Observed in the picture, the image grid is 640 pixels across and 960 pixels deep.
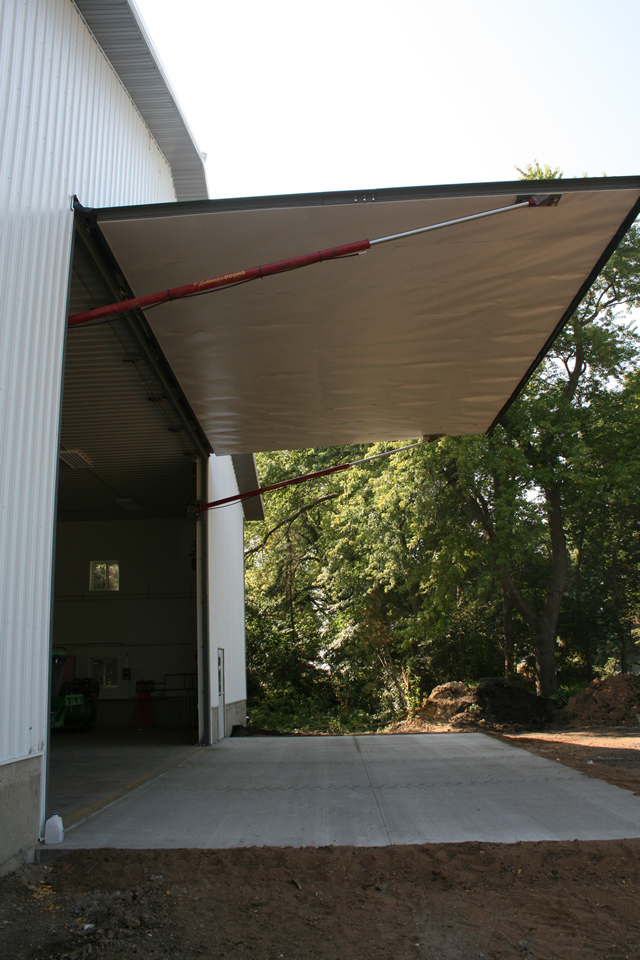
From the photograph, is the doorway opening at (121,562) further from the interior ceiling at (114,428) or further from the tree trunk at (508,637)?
the tree trunk at (508,637)

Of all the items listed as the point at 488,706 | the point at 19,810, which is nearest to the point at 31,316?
the point at 19,810

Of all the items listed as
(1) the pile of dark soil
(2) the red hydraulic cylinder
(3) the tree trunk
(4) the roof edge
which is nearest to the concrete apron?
(2) the red hydraulic cylinder

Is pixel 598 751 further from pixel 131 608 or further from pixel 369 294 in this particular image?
pixel 131 608

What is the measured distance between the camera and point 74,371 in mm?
9492

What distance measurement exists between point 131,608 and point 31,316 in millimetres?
14509

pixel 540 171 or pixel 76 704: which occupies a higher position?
pixel 540 171

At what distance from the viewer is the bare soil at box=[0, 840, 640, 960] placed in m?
3.56

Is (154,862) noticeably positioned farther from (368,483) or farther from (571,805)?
(368,483)

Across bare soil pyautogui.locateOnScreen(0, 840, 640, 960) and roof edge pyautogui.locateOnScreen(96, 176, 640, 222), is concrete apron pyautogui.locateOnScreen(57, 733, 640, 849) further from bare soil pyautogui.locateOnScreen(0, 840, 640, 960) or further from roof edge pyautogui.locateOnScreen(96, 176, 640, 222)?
roof edge pyautogui.locateOnScreen(96, 176, 640, 222)

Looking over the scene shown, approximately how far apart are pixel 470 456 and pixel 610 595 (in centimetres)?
1421

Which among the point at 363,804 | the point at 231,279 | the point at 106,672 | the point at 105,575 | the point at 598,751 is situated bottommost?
the point at 598,751

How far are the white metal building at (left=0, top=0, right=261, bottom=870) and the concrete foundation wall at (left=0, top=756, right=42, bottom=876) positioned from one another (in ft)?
0.06

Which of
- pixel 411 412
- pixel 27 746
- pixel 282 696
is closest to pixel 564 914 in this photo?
pixel 27 746

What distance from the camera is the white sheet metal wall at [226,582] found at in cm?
1349
